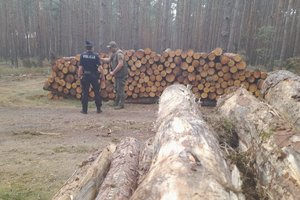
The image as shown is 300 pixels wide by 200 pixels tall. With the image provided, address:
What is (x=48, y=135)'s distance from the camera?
746cm

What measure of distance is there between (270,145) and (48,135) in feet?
17.1

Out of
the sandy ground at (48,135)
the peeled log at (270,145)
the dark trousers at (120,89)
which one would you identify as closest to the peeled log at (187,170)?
the peeled log at (270,145)

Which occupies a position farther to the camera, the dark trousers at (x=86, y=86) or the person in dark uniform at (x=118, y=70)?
the person in dark uniform at (x=118, y=70)

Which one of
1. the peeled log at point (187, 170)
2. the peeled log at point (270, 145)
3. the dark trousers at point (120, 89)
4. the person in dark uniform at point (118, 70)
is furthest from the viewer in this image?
the dark trousers at point (120, 89)

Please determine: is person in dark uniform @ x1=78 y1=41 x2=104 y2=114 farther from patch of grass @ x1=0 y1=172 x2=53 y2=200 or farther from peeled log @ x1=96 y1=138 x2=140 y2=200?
peeled log @ x1=96 y1=138 x2=140 y2=200

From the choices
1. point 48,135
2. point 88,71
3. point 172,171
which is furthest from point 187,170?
point 88,71

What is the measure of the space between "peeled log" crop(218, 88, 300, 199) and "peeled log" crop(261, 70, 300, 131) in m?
0.60

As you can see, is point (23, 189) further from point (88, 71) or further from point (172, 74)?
point (172, 74)

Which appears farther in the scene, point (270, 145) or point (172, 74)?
point (172, 74)

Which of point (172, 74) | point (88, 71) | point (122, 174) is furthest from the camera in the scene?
point (172, 74)

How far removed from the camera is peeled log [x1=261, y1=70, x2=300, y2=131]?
505 cm

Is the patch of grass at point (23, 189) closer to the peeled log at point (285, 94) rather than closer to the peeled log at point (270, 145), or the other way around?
the peeled log at point (270, 145)

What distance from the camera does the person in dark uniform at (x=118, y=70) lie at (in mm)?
10086

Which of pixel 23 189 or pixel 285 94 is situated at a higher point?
pixel 285 94
